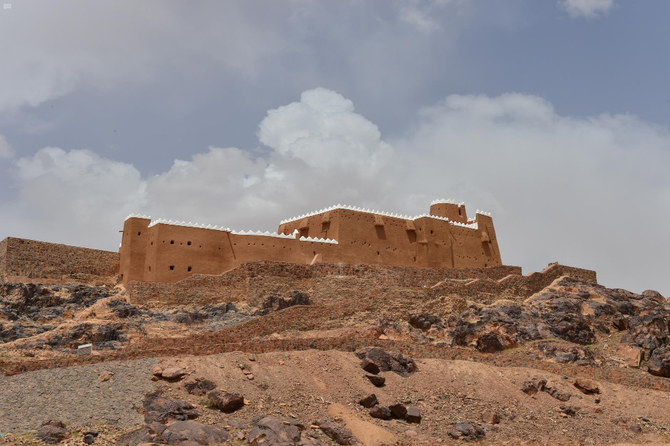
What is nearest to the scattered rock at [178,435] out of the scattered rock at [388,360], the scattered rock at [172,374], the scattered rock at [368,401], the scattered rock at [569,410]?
the scattered rock at [172,374]

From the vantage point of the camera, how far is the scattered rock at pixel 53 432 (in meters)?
12.8

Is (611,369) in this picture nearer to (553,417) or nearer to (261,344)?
(553,417)

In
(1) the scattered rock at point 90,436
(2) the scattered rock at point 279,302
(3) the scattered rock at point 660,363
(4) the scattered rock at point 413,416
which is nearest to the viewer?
(1) the scattered rock at point 90,436

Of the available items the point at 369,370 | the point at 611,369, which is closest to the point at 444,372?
the point at 369,370

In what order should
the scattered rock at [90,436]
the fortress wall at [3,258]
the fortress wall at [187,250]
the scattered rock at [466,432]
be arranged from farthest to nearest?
the fortress wall at [187,250] → the fortress wall at [3,258] → the scattered rock at [466,432] → the scattered rock at [90,436]

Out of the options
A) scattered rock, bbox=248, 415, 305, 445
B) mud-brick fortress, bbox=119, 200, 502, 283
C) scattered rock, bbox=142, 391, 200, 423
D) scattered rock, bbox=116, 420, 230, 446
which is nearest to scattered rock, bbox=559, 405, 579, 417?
scattered rock, bbox=248, 415, 305, 445

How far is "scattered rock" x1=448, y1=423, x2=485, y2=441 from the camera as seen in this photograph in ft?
53.8

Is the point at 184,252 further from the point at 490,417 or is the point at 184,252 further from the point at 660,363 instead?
the point at 660,363

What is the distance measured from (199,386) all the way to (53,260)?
66.0 ft

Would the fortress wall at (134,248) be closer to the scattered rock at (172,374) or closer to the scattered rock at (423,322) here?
the scattered rock at (423,322)

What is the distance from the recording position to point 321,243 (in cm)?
3522

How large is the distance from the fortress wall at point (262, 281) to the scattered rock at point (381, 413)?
1342 cm

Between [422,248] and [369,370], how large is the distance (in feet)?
67.4

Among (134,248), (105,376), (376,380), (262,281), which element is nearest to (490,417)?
(376,380)
